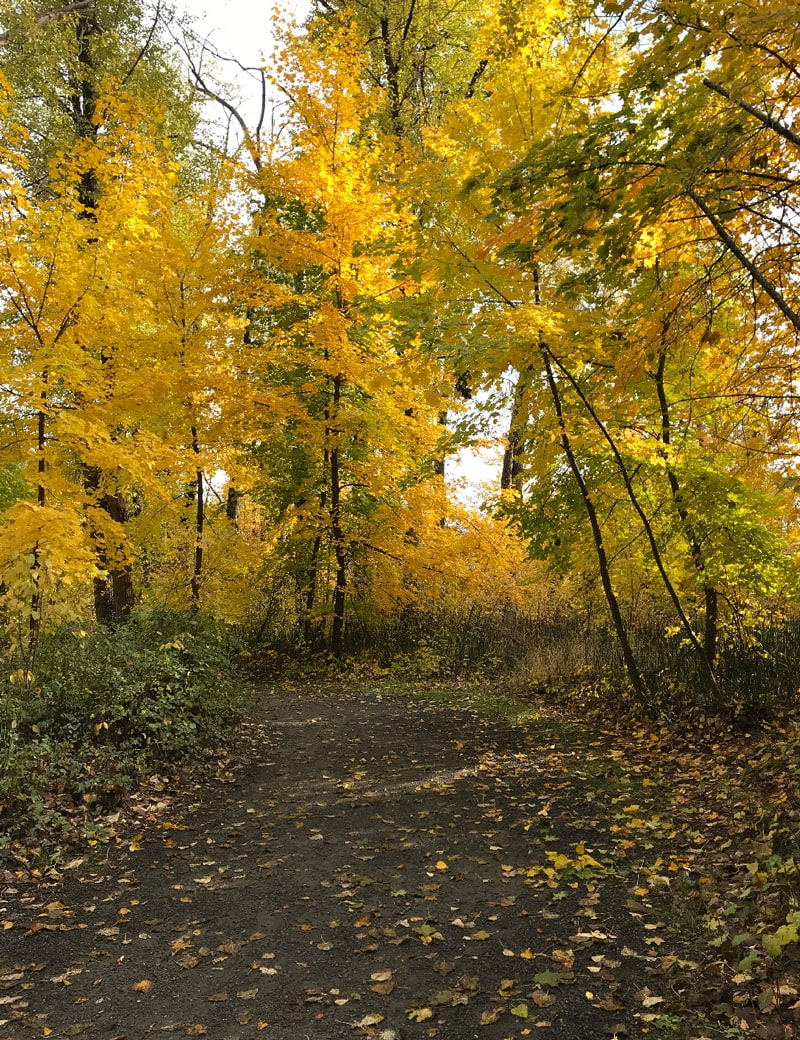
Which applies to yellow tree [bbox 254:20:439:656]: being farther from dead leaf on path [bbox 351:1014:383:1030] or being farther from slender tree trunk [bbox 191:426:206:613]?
dead leaf on path [bbox 351:1014:383:1030]

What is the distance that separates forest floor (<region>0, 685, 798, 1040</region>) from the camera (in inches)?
127

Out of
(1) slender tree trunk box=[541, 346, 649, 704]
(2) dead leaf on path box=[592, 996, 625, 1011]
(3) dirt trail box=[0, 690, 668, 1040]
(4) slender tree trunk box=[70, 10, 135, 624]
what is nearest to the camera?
(2) dead leaf on path box=[592, 996, 625, 1011]

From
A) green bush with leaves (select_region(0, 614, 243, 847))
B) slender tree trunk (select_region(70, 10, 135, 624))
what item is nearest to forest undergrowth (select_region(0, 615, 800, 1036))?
green bush with leaves (select_region(0, 614, 243, 847))

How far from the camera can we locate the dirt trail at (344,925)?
3279mm

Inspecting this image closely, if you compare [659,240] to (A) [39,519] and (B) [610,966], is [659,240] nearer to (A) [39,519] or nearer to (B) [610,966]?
(B) [610,966]

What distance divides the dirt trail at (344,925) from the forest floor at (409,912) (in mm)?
14

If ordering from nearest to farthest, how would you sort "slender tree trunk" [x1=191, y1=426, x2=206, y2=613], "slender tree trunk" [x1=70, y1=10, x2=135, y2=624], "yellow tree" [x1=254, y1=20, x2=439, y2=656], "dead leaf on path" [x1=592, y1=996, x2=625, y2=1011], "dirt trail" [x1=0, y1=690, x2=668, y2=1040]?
1. "dead leaf on path" [x1=592, y1=996, x2=625, y2=1011]
2. "dirt trail" [x1=0, y1=690, x2=668, y2=1040]
3. "yellow tree" [x1=254, y1=20, x2=439, y2=656]
4. "slender tree trunk" [x1=191, y1=426, x2=206, y2=613]
5. "slender tree trunk" [x1=70, y1=10, x2=135, y2=624]

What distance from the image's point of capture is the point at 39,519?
6789 mm

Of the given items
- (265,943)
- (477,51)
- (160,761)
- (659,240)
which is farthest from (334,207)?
(265,943)

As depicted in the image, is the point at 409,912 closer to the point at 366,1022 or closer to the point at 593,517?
the point at 366,1022

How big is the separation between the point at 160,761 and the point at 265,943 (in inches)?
119

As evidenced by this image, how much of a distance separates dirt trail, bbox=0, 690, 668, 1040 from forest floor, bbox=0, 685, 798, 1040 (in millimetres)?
14

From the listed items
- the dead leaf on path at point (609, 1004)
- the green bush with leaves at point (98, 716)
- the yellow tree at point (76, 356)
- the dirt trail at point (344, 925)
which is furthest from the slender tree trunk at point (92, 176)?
the dead leaf on path at point (609, 1004)

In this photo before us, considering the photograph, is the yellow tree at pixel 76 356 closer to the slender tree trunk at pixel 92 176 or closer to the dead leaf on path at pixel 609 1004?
the slender tree trunk at pixel 92 176
